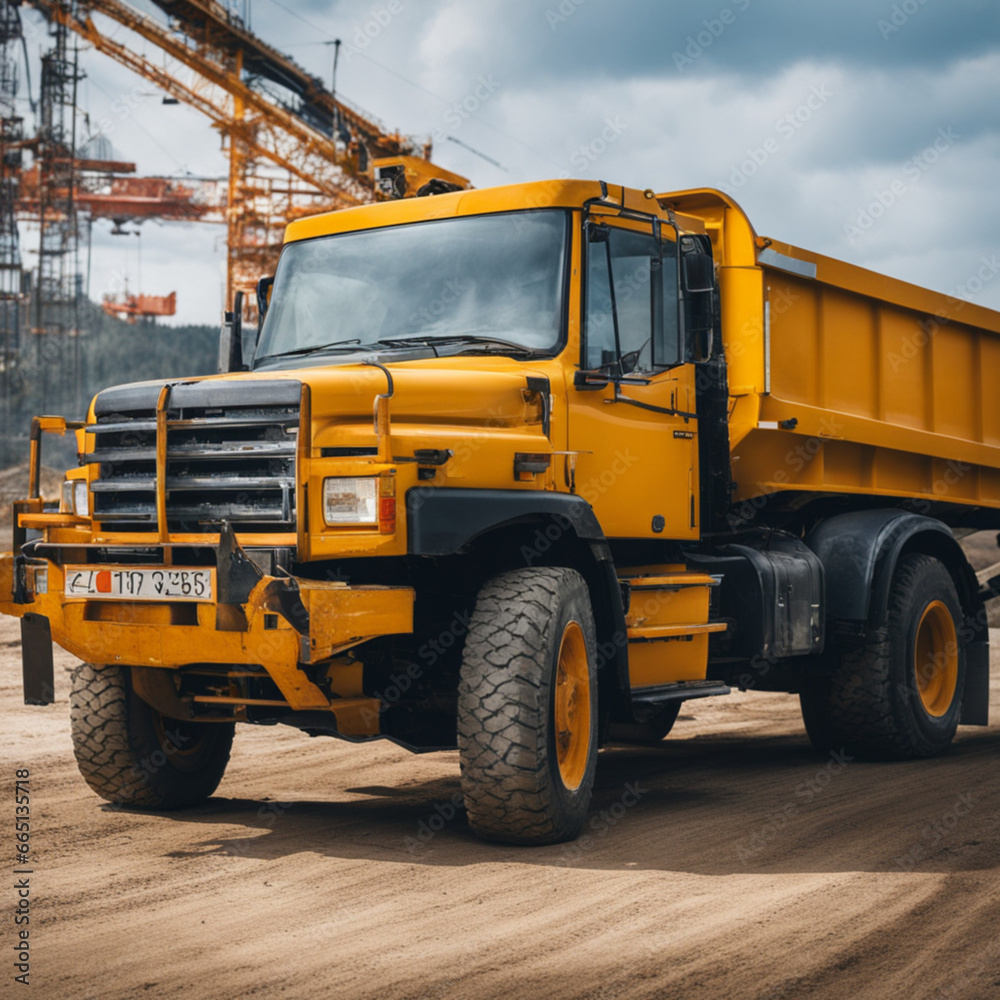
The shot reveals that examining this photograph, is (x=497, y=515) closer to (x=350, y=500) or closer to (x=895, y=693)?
(x=350, y=500)

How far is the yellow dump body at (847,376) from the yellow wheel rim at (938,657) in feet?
3.18

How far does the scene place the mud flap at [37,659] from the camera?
6.29 metres

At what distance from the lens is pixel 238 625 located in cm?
560

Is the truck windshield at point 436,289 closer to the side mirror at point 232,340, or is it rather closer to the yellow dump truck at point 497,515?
the yellow dump truck at point 497,515

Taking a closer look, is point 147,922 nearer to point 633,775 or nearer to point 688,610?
point 688,610

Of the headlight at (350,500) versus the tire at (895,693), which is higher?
the headlight at (350,500)

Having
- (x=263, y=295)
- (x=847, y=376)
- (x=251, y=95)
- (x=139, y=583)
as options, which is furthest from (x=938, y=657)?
(x=251, y=95)

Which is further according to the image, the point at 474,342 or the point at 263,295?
the point at 263,295

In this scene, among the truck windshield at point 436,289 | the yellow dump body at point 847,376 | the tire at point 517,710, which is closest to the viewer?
the tire at point 517,710

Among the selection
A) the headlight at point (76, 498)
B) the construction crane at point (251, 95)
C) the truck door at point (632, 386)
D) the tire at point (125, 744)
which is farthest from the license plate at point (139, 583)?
the construction crane at point (251, 95)

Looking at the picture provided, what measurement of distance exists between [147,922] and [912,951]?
9.16 feet

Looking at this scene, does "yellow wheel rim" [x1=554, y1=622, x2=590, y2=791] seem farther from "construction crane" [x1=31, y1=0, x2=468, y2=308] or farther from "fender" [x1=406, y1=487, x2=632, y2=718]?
"construction crane" [x1=31, y1=0, x2=468, y2=308]

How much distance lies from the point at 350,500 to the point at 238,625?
70 cm

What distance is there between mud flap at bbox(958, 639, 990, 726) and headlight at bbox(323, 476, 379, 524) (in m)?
6.43
